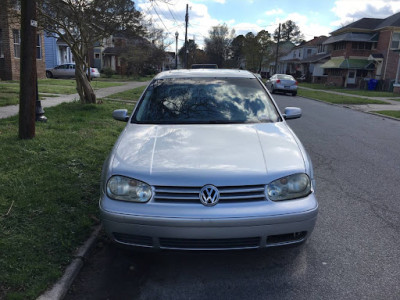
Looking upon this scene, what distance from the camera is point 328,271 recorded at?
3107 millimetres

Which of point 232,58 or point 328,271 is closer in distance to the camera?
point 328,271

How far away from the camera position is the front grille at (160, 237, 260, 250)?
2760mm

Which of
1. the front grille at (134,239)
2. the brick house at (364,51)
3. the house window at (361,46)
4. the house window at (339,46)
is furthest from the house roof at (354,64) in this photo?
the front grille at (134,239)

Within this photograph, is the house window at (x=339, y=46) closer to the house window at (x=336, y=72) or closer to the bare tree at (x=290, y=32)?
the house window at (x=336, y=72)

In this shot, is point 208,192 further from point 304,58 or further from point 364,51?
point 304,58

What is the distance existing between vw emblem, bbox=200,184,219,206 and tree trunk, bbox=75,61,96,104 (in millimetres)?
9540

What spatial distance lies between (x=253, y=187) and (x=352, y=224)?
186 centimetres

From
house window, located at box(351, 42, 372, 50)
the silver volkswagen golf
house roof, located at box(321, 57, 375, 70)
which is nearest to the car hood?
the silver volkswagen golf

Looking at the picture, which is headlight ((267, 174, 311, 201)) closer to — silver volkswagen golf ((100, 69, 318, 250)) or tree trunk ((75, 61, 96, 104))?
silver volkswagen golf ((100, 69, 318, 250))

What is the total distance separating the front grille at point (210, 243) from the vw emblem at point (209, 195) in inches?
11.7

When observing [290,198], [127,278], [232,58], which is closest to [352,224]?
[290,198]

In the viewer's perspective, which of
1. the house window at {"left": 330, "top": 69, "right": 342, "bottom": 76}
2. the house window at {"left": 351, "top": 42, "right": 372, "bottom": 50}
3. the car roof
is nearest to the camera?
the car roof

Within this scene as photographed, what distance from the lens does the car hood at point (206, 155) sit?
9.26 ft

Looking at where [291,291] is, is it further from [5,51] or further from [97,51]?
[97,51]
